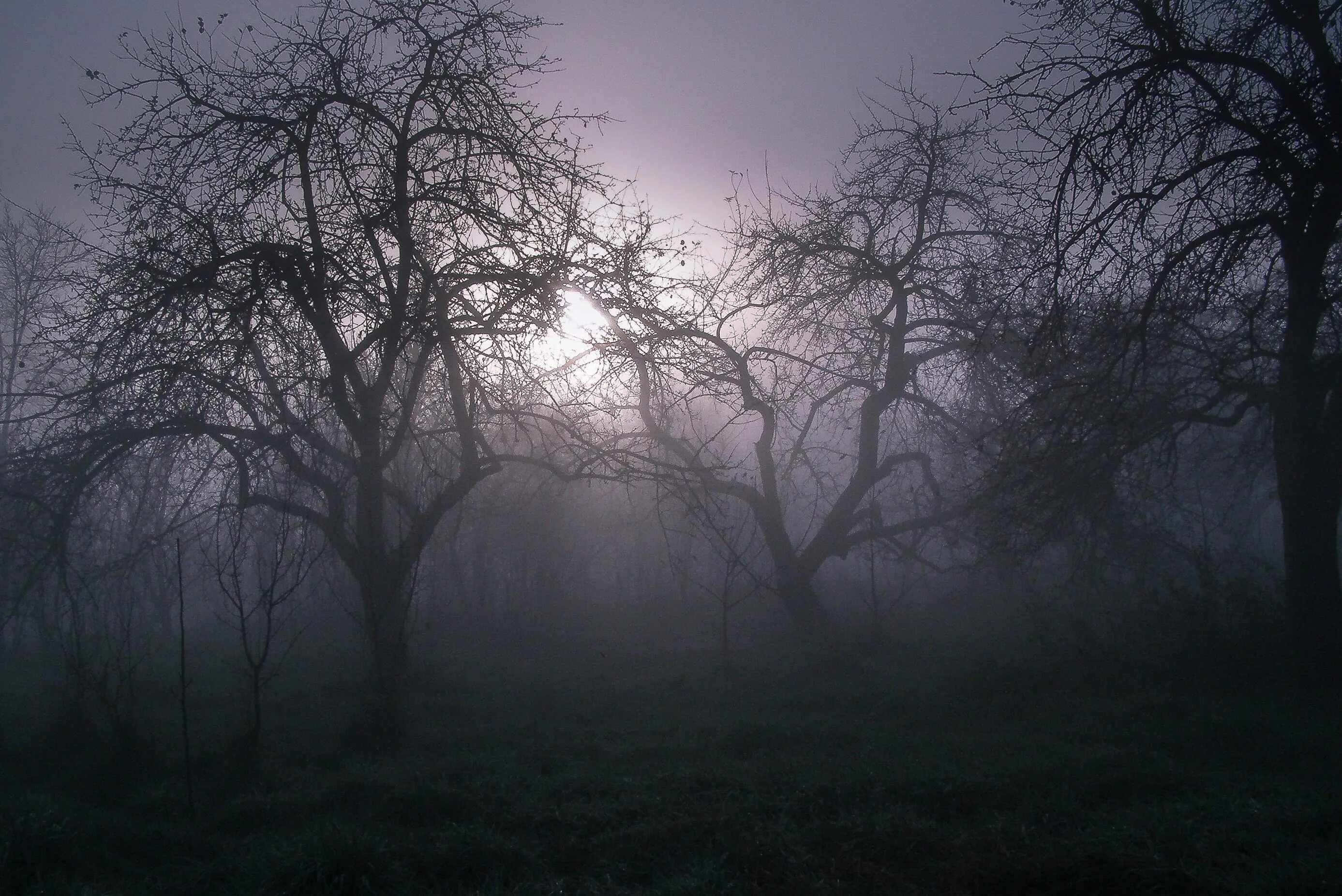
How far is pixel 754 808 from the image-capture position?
241 inches

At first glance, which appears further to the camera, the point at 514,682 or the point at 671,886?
the point at 514,682

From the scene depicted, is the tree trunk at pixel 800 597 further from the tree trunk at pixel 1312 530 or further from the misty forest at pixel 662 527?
the tree trunk at pixel 1312 530

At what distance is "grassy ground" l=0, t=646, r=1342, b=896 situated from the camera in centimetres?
485

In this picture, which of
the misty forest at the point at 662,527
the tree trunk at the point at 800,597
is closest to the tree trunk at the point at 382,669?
the misty forest at the point at 662,527

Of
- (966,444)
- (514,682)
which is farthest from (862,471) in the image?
(514,682)

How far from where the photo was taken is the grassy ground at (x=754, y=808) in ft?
15.9

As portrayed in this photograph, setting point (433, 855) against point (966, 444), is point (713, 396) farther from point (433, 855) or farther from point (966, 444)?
point (433, 855)

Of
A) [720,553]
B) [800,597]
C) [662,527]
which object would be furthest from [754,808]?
[800,597]

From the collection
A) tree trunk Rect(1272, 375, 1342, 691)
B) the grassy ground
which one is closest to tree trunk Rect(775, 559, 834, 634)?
the grassy ground

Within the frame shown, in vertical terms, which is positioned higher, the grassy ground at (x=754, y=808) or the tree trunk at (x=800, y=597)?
the tree trunk at (x=800, y=597)

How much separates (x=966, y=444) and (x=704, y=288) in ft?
21.1

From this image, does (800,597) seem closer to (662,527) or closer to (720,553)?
(720,553)

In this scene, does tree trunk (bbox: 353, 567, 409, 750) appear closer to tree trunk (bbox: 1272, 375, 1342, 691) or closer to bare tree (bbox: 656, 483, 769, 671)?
bare tree (bbox: 656, 483, 769, 671)

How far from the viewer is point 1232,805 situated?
5.72 metres
